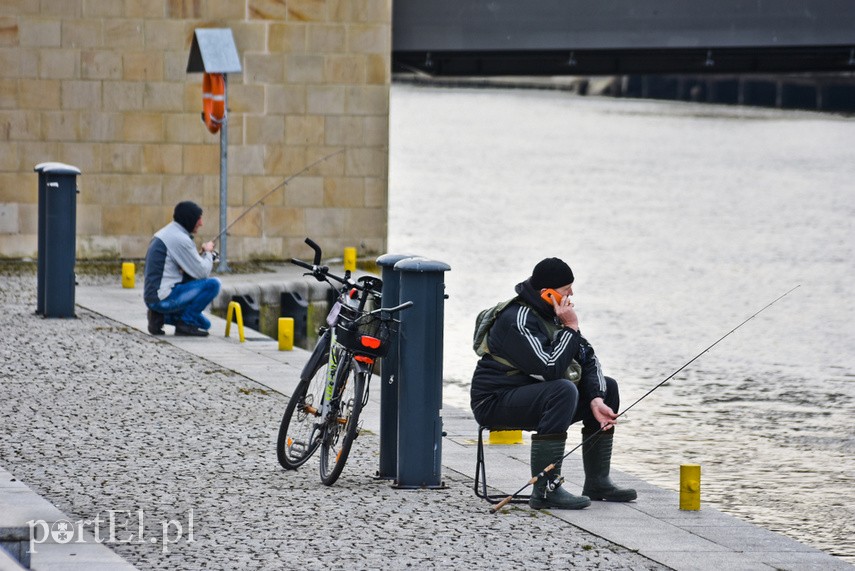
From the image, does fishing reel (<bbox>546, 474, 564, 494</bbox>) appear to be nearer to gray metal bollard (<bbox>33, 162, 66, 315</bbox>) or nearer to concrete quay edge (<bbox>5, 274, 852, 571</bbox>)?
concrete quay edge (<bbox>5, 274, 852, 571</bbox>)

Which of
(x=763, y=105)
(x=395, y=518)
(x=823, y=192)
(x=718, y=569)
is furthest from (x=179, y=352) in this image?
(x=763, y=105)

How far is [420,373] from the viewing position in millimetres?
7590

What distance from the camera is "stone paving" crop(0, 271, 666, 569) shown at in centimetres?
641

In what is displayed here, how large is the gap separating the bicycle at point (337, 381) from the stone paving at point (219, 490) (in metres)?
0.15

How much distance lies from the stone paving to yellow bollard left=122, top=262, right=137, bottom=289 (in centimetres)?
442

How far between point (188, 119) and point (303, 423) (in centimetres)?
1025

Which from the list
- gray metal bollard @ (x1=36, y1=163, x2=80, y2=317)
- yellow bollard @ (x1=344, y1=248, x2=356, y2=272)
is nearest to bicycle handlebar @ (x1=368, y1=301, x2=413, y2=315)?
gray metal bollard @ (x1=36, y1=163, x2=80, y2=317)

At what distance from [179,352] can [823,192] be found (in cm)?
3228

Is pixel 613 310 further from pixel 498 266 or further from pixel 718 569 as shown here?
pixel 718 569

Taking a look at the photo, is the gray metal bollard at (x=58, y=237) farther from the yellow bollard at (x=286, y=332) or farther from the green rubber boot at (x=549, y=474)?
the green rubber boot at (x=549, y=474)

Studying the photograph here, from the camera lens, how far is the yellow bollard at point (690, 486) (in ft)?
24.4

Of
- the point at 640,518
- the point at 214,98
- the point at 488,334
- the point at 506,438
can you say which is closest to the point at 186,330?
the point at 506,438

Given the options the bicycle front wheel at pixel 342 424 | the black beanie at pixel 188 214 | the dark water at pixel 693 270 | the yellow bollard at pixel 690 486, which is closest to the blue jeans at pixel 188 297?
the black beanie at pixel 188 214

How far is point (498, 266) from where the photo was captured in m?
24.4
